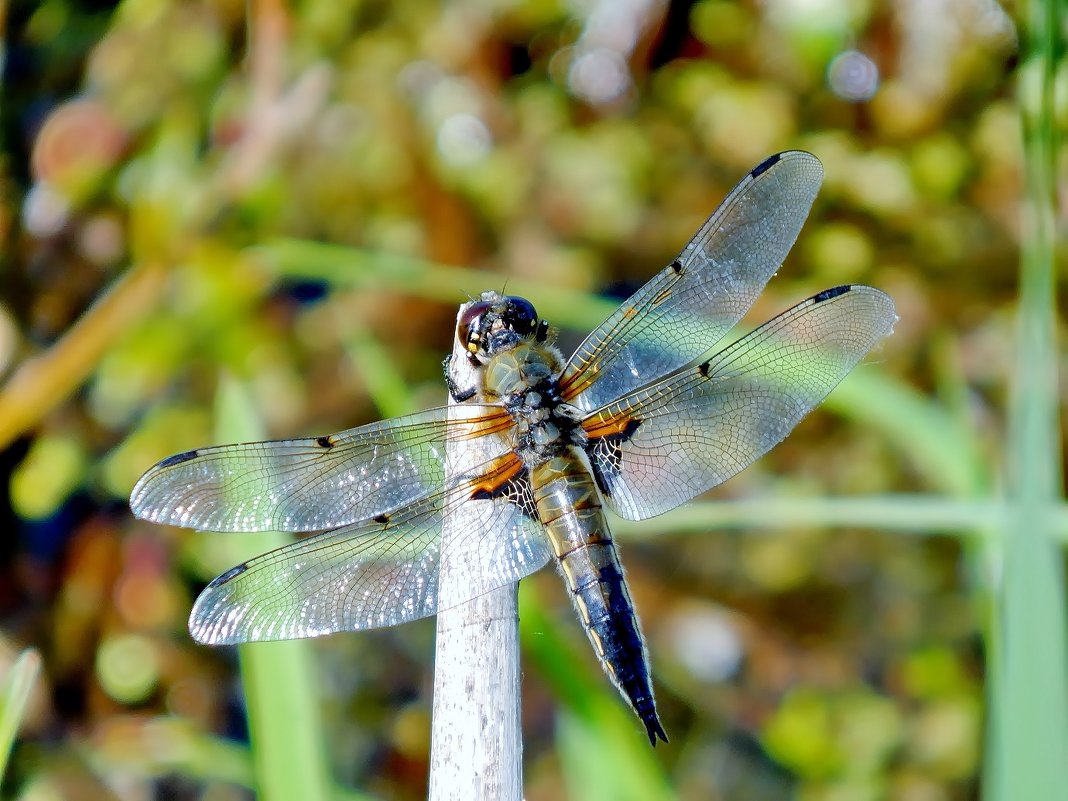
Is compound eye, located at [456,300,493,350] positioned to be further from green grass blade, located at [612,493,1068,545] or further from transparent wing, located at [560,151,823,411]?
green grass blade, located at [612,493,1068,545]

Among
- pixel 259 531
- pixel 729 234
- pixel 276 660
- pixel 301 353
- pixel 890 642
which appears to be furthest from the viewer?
pixel 301 353

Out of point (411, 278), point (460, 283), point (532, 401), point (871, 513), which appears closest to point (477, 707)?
point (532, 401)

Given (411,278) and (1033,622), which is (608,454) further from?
(411,278)

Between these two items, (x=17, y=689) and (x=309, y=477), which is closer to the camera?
(x=17, y=689)

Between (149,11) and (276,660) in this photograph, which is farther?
(149,11)

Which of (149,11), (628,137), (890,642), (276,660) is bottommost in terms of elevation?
(890,642)

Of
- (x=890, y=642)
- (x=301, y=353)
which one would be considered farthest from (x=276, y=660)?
(x=890, y=642)

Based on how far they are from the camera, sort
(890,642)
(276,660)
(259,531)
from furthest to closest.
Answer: (890,642), (259,531), (276,660)

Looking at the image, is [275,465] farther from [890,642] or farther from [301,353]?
[890,642]
